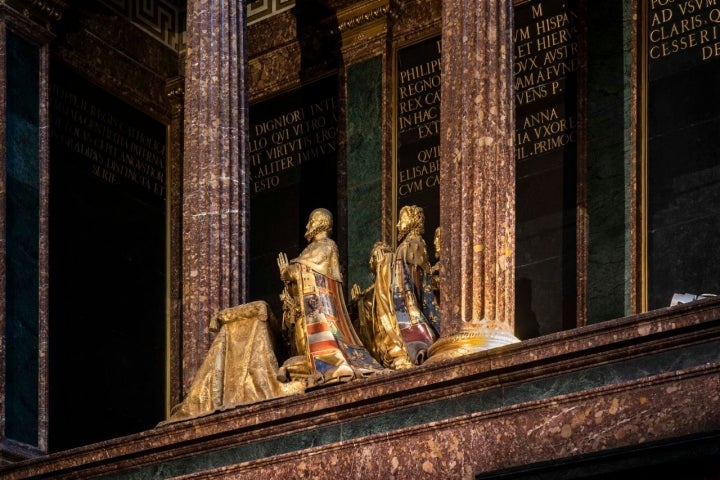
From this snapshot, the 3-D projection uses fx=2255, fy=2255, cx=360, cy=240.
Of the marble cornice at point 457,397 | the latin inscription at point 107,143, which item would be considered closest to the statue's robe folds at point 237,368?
the marble cornice at point 457,397

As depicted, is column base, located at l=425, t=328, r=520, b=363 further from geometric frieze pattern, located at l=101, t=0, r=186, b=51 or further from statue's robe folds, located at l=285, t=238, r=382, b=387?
geometric frieze pattern, located at l=101, t=0, r=186, b=51

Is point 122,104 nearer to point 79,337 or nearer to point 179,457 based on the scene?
point 79,337

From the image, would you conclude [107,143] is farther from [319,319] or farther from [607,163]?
[607,163]

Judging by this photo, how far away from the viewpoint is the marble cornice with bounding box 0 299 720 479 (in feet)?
54.1

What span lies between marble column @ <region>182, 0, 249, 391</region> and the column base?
2.64 meters

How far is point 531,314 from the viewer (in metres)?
21.8

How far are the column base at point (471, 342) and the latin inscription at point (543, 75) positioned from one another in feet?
13.3

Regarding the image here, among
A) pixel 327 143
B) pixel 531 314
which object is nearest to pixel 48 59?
pixel 327 143

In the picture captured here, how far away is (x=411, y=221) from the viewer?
21.0m

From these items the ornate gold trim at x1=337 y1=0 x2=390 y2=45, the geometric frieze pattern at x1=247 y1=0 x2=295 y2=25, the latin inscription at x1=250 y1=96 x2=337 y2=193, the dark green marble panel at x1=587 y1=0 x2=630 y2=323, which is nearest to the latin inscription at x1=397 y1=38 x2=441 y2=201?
the ornate gold trim at x1=337 y1=0 x2=390 y2=45

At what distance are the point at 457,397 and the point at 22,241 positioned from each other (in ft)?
22.0

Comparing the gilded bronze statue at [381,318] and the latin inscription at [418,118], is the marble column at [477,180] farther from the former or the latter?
the latin inscription at [418,118]

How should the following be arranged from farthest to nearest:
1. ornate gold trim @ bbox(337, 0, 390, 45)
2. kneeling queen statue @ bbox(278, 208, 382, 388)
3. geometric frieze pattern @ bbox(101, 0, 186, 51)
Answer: geometric frieze pattern @ bbox(101, 0, 186, 51) < ornate gold trim @ bbox(337, 0, 390, 45) < kneeling queen statue @ bbox(278, 208, 382, 388)

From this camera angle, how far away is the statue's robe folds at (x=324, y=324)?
19.6m
